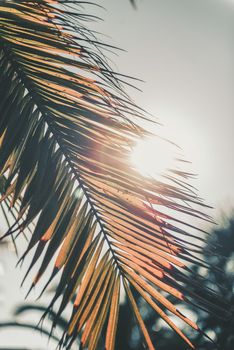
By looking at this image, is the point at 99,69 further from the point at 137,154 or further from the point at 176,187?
the point at 176,187

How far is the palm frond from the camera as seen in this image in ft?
3.50

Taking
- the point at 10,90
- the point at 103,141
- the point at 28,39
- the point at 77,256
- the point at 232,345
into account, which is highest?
the point at 28,39

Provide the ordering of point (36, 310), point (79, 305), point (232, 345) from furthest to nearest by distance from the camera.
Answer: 1. point (36, 310)
2. point (232, 345)
3. point (79, 305)

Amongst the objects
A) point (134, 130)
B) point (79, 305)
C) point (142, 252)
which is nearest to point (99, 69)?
point (134, 130)

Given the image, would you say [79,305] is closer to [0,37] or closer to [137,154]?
[137,154]

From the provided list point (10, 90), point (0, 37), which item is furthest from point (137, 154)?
point (0, 37)

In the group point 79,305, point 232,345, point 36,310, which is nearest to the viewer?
point 79,305

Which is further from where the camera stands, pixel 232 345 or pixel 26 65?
pixel 232 345

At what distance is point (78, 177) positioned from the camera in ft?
3.85

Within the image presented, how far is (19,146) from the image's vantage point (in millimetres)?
1126

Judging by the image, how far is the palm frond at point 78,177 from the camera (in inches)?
42.0

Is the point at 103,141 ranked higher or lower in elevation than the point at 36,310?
higher

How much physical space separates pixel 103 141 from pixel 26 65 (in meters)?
0.31

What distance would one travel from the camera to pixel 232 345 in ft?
30.0
